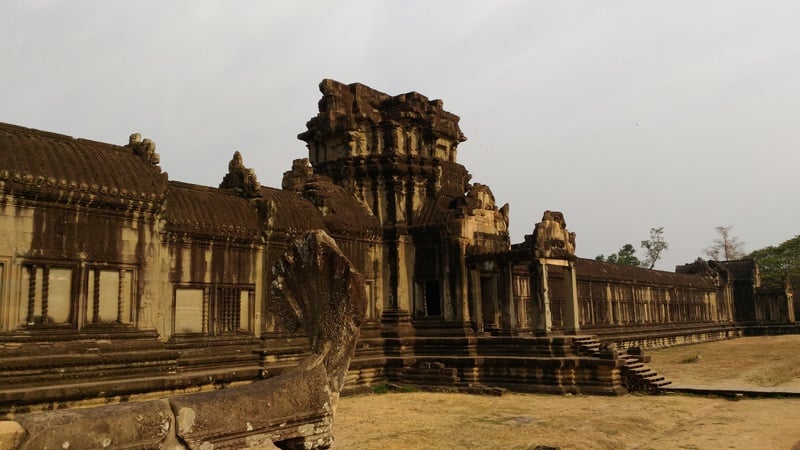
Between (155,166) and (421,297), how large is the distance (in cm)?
991

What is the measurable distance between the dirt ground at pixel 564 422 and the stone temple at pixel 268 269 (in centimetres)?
164

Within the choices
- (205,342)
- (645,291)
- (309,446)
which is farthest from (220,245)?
(645,291)

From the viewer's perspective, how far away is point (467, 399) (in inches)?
639

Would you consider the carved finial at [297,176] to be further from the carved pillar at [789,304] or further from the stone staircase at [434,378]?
the carved pillar at [789,304]

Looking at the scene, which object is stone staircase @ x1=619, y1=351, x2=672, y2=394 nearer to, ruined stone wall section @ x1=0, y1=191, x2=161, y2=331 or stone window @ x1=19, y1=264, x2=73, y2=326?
ruined stone wall section @ x1=0, y1=191, x2=161, y2=331

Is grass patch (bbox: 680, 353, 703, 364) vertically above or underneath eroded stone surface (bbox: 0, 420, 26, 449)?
underneath

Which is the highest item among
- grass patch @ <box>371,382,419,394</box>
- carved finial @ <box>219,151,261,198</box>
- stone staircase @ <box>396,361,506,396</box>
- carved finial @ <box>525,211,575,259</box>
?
carved finial @ <box>219,151,261,198</box>

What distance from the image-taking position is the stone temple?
11266mm

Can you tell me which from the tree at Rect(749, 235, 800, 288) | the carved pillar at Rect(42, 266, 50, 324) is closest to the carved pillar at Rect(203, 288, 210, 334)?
the carved pillar at Rect(42, 266, 50, 324)

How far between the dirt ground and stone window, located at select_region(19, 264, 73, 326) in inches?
216

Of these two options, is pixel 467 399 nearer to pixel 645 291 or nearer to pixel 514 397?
pixel 514 397

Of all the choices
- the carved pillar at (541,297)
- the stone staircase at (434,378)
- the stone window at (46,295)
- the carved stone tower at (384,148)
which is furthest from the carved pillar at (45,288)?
the carved pillar at (541,297)

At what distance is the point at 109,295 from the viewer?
12320mm

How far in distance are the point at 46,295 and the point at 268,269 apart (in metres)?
5.54
